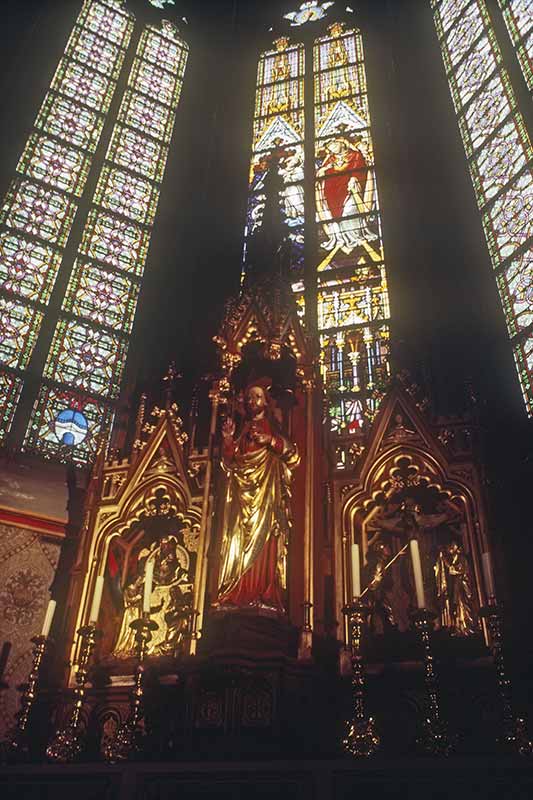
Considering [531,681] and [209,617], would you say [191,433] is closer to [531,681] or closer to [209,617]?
[209,617]

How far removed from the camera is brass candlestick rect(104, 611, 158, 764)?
4.32 meters

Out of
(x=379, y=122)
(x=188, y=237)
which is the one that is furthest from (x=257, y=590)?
(x=379, y=122)

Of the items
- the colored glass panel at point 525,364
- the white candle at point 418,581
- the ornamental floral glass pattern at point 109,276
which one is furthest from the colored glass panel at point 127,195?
the white candle at point 418,581

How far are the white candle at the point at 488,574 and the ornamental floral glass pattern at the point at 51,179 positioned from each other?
5128 mm

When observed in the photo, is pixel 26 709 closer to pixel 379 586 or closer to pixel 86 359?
pixel 379 586

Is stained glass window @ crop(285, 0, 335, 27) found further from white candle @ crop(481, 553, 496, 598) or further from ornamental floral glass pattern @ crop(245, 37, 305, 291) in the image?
white candle @ crop(481, 553, 496, 598)

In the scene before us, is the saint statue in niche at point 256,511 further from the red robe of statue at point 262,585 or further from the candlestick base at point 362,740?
the candlestick base at point 362,740

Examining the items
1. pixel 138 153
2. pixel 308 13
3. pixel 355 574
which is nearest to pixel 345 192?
pixel 138 153

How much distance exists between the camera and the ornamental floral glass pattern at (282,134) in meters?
10.3

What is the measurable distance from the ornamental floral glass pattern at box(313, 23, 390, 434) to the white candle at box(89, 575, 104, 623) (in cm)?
232

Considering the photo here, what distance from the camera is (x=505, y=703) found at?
407cm

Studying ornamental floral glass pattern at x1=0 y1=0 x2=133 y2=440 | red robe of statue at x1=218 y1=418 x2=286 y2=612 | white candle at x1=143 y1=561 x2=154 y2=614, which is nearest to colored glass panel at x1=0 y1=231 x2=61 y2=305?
ornamental floral glass pattern at x1=0 y1=0 x2=133 y2=440

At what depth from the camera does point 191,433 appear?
Answer: 6.38 meters

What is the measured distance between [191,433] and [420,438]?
2.02m
